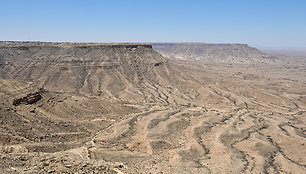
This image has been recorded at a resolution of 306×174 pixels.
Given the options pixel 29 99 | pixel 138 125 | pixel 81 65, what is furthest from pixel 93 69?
pixel 29 99

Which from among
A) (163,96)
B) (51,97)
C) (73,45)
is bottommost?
(163,96)

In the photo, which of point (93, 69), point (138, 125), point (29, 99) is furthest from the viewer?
point (93, 69)

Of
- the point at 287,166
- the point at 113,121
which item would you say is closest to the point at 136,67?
the point at 113,121

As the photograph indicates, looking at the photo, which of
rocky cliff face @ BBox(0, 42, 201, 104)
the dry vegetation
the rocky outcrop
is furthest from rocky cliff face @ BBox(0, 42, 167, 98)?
the rocky outcrop

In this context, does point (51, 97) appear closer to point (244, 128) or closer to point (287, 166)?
point (244, 128)

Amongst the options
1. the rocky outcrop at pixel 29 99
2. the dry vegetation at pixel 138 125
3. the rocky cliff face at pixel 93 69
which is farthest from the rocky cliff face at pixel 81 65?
the rocky outcrop at pixel 29 99

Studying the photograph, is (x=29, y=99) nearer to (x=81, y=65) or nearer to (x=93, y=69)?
Result: (x=93, y=69)

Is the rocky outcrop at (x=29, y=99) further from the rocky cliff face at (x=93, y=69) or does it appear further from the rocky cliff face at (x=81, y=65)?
the rocky cliff face at (x=81, y=65)

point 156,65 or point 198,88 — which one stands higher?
point 156,65
